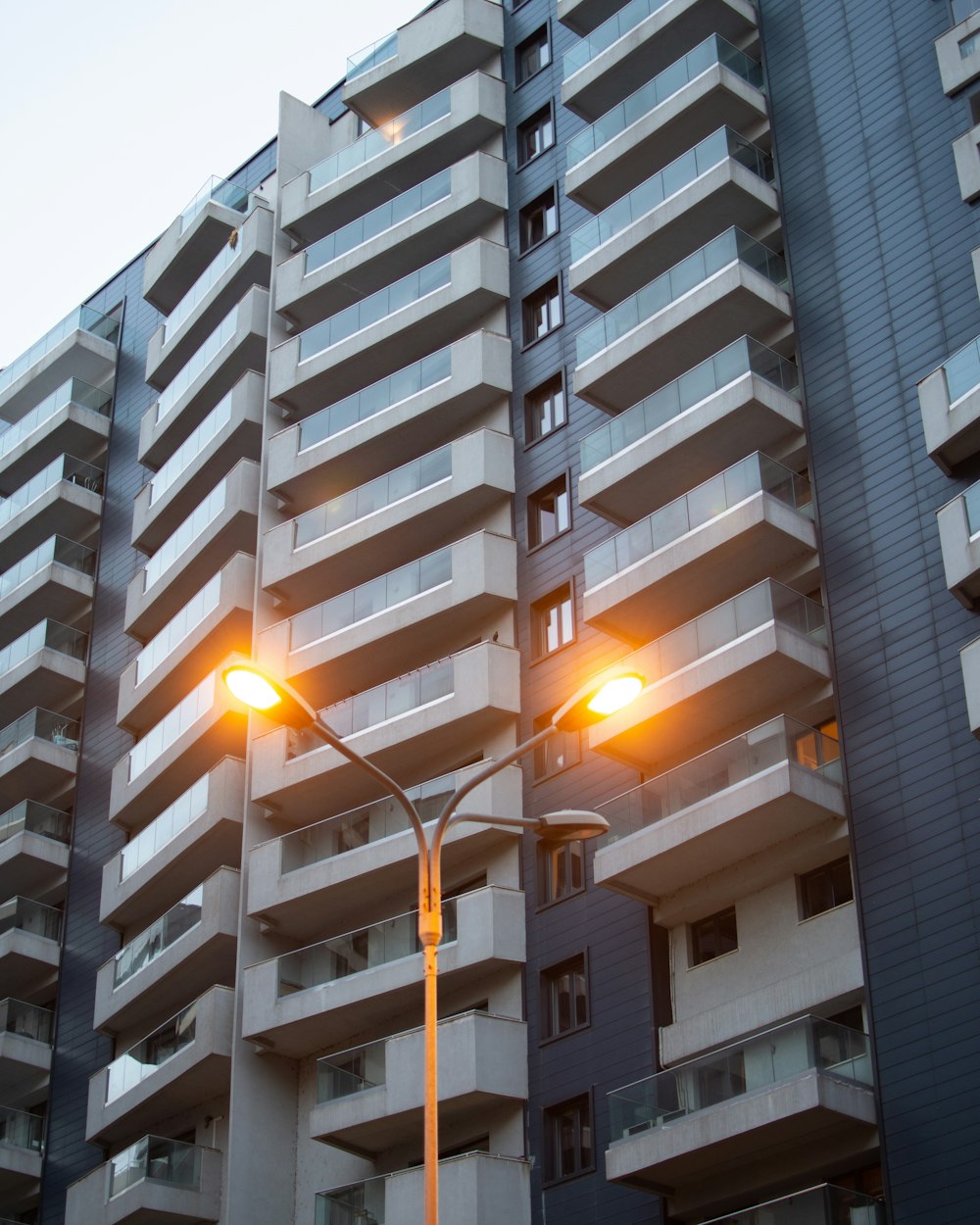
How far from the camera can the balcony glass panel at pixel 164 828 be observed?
41.8 m

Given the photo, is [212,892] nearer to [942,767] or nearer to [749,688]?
[749,688]

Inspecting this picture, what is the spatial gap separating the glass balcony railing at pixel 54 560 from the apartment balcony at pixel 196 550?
4747 millimetres

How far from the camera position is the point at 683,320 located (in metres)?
36.7

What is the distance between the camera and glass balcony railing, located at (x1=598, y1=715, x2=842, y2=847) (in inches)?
1215

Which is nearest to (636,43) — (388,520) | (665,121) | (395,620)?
(665,121)

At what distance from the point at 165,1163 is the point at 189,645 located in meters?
13.3

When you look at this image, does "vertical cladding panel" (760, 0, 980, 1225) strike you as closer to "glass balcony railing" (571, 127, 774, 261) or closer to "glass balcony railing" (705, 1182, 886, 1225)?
"glass balcony railing" (705, 1182, 886, 1225)

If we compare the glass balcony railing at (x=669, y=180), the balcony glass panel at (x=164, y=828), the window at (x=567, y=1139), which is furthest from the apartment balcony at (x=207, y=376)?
the window at (x=567, y=1139)

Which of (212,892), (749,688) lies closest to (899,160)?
(749,688)

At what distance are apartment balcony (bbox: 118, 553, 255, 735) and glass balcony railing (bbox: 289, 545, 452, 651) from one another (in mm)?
2450

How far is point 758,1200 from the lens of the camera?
29438mm

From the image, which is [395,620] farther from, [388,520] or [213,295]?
[213,295]

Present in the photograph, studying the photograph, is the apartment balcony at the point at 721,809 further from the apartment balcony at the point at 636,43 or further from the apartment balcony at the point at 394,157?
the apartment balcony at the point at 394,157

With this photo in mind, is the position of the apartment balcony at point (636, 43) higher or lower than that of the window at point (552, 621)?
higher
